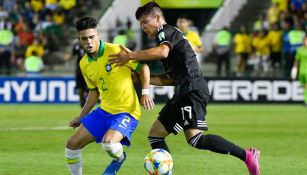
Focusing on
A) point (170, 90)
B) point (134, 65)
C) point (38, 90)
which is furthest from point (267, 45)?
point (134, 65)

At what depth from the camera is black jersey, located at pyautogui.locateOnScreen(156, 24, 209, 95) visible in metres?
10.3

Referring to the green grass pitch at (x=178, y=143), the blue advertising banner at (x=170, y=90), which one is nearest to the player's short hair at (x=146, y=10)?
the green grass pitch at (x=178, y=143)

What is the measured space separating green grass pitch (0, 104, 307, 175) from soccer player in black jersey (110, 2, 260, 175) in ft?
3.88

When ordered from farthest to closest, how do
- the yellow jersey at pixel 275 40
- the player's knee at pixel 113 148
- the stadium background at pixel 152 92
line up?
the yellow jersey at pixel 275 40 < the stadium background at pixel 152 92 < the player's knee at pixel 113 148

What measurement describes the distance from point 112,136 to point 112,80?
642mm

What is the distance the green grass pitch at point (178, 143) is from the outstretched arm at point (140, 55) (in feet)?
6.92

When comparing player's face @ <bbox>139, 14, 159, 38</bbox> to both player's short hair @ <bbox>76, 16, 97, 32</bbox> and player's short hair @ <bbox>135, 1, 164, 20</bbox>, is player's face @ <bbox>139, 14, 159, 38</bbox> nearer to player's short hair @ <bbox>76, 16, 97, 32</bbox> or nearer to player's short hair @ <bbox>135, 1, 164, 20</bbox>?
player's short hair @ <bbox>135, 1, 164, 20</bbox>

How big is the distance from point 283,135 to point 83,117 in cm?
764

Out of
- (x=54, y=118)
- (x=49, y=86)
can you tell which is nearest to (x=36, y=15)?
(x=49, y=86)

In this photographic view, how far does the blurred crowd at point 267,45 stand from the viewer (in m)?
28.3

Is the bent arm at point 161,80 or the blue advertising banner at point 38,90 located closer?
the bent arm at point 161,80

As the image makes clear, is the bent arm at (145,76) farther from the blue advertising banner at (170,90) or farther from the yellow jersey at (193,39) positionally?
the blue advertising banner at (170,90)

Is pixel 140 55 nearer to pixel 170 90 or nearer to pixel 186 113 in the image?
pixel 186 113

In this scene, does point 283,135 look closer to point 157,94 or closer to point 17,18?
point 157,94
